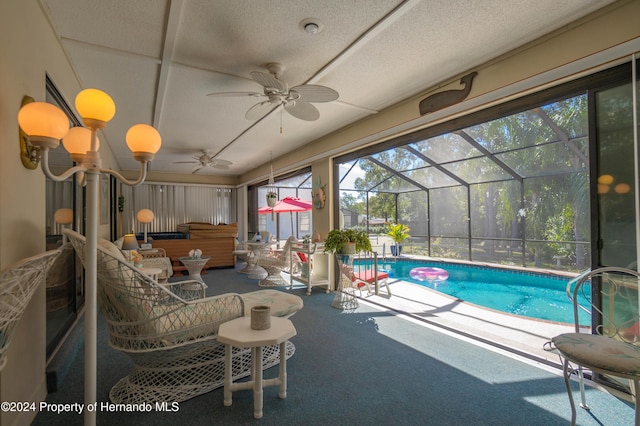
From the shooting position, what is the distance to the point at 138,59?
255 cm

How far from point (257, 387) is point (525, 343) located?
262 centimetres

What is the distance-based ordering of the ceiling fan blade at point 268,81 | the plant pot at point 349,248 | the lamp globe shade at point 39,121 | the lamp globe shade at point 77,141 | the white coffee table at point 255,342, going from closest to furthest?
the lamp globe shade at point 39,121 < the lamp globe shade at point 77,141 < the white coffee table at point 255,342 < the ceiling fan blade at point 268,81 < the plant pot at point 349,248

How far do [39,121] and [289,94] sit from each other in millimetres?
1836

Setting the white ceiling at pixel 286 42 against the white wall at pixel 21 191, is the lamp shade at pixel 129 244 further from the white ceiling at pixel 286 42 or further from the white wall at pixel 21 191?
the white wall at pixel 21 191

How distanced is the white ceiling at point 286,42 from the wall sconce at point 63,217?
1.32 m

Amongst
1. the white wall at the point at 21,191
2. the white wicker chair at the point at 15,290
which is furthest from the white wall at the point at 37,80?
the white wicker chair at the point at 15,290

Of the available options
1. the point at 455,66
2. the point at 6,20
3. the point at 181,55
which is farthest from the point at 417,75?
the point at 6,20

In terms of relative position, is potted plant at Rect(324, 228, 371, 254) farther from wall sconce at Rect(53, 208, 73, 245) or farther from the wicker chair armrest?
wall sconce at Rect(53, 208, 73, 245)

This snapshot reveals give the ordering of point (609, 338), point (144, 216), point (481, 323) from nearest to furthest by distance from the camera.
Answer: point (609, 338) < point (481, 323) < point (144, 216)

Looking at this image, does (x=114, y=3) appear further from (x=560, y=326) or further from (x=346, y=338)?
(x=560, y=326)

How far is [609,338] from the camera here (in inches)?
60.9

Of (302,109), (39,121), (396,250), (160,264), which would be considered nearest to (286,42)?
(302,109)

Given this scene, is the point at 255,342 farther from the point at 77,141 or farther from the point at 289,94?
the point at 289,94

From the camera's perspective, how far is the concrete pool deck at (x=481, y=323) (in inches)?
106
